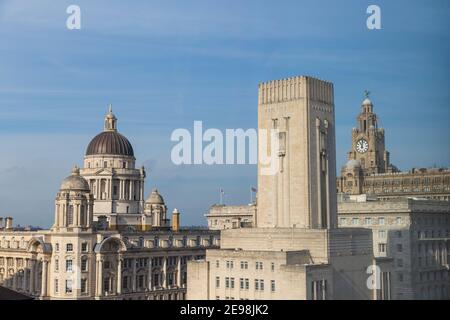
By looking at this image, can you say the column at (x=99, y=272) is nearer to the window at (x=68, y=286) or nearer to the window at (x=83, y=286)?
the window at (x=83, y=286)

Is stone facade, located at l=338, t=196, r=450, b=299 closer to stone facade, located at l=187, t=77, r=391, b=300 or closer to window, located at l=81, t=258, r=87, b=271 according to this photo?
stone facade, located at l=187, t=77, r=391, b=300

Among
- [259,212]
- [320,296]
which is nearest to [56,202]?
[259,212]

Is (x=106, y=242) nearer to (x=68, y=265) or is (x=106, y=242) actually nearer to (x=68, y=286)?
(x=68, y=265)

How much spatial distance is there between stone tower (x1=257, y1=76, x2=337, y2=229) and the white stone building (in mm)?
21969

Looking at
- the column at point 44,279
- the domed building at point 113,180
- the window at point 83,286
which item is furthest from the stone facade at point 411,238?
the column at point 44,279

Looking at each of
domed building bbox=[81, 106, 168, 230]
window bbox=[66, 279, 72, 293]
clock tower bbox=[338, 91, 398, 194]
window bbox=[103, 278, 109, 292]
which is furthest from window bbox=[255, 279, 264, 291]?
clock tower bbox=[338, 91, 398, 194]

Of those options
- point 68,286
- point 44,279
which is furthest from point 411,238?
point 44,279

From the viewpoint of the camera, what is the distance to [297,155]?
60.2 metres

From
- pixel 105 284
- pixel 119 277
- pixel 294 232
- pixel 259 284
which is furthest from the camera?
pixel 119 277

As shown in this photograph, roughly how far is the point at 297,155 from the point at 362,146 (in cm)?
5754

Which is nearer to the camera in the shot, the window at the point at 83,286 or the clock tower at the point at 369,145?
the window at the point at 83,286

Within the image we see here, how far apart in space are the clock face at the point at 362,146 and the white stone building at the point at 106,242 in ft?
127

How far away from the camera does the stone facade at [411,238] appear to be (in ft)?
248
